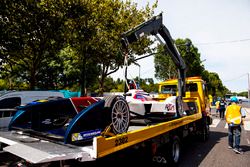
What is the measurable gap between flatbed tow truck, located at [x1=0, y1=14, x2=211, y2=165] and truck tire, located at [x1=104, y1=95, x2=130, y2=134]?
0.13 m

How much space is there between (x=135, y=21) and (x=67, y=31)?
7.34m

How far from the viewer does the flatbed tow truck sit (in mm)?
2801

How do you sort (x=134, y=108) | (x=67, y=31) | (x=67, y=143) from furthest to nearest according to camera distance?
(x=67, y=31), (x=134, y=108), (x=67, y=143)

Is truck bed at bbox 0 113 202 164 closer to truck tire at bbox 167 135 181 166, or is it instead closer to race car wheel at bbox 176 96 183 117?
truck tire at bbox 167 135 181 166

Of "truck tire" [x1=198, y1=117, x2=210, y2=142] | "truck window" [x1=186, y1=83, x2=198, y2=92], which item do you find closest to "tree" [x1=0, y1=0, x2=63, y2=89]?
"truck window" [x1=186, y1=83, x2=198, y2=92]

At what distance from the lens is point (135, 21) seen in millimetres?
19234

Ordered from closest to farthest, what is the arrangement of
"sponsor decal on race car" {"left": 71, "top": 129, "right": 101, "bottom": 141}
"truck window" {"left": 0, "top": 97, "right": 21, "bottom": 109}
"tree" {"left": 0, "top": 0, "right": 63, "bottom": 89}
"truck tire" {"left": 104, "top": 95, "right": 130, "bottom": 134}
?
1. "sponsor decal on race car" {"left": 71, "top": 129, "right": 101, "bottom": 141}
2. "truck tire" {"left": 104, "top": 95, "right": 130, "bottom": 134}
3. "truck window" {"left": 0, "top": 97, "right": 21, "bottom": 109}
4. "tree" {"left": 0, "top": 0, "right": 63, "bottom": 89}

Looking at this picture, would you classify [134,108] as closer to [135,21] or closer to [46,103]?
[46,103]

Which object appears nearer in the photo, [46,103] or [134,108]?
[46,103]

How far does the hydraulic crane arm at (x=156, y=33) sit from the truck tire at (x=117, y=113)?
8.19 feet

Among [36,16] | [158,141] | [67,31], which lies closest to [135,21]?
[67,31]

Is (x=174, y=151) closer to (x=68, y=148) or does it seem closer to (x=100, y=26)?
(x=68, y=148)

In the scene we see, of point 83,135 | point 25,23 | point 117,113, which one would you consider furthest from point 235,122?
point 25,23

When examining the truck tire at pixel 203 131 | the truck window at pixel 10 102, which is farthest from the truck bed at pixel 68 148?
the truck tire at pixel 203 131
